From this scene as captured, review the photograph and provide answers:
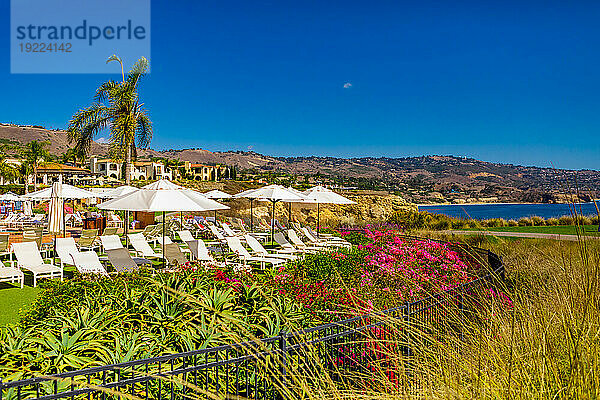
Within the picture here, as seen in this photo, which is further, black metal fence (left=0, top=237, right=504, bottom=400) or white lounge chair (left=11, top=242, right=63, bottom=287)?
white lounge chair (left=11, top=242, right=63, bottom=287)

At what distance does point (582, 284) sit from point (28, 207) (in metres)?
28.3

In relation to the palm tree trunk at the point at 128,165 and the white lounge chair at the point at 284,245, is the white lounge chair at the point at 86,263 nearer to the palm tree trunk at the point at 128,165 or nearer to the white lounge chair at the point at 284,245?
the white lounge chair at the point at 284,245

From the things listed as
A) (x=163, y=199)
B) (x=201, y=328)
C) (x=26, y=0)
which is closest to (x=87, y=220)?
(x=26, y=0)

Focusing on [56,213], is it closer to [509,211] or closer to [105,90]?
[105,90]

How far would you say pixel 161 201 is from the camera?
26.2ft

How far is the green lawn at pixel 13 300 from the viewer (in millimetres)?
6263

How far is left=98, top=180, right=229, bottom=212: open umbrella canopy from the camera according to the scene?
7.82 meters

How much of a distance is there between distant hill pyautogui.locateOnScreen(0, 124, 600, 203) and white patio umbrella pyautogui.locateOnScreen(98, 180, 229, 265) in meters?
37.0

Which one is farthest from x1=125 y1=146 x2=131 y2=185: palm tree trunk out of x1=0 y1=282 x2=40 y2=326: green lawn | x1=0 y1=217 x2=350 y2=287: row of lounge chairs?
x1=0 y1=282 x2=40 y2=326: green lawn

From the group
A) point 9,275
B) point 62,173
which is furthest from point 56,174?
point 9,275

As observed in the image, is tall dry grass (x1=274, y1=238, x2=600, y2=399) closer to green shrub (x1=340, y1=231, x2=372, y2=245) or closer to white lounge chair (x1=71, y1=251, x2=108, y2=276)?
Result: white lounge chair (x1=71, y1=251, x2=108, y2=276)

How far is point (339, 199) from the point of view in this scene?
48.7ft

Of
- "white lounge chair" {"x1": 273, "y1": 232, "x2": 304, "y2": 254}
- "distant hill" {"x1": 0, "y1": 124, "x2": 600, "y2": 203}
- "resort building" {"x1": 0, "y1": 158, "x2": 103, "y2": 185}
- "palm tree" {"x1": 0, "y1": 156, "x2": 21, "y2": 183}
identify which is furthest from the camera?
"resort building" {"x1": 0, "y1": 158, "x2": 103, "y2": 185}

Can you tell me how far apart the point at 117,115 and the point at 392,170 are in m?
97.0
